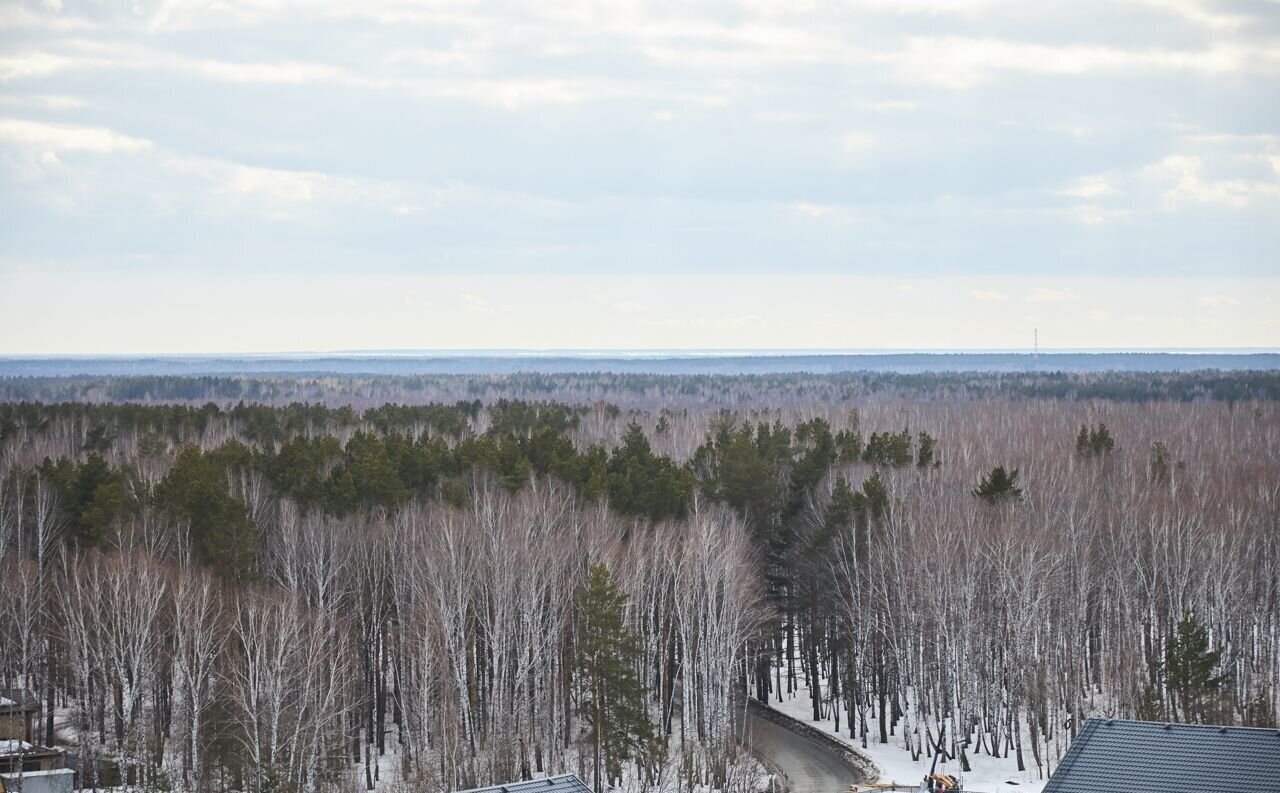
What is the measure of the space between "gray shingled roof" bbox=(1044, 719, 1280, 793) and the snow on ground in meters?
19.3

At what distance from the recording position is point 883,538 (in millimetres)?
61844

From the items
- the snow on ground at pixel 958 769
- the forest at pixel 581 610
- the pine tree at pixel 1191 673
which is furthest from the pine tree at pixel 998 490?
the pine tree at pixel 1191 673

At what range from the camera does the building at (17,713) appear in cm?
4838

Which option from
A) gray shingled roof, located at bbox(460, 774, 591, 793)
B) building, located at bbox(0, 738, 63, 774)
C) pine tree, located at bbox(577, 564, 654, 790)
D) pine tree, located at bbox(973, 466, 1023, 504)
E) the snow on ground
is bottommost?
the snow on ground

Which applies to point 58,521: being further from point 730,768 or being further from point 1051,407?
point 1051,407

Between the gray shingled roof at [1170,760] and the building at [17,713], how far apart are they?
33430 millimetres

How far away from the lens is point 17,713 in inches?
1912

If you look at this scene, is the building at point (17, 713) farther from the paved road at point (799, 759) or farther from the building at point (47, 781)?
the paved road at point (799, 759)

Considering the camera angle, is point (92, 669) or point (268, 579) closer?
point (92, 669)

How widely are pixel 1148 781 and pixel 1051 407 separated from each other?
145 metres

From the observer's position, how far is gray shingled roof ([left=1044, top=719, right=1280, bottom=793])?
30.7 m

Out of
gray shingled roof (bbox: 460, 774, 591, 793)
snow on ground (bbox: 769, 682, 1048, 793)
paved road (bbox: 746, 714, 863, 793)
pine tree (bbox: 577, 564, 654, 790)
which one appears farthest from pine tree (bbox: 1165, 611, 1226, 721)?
gray shingled roof (bbox: 460, 774, 591, 793)

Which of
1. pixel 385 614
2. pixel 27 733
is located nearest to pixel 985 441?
pixel 385 614

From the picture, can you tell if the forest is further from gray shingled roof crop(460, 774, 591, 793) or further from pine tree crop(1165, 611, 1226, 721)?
gray shingled roof crop(460, 774, 591, 793)
